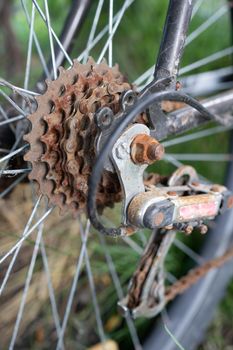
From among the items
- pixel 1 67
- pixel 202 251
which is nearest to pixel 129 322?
pixel 202 251

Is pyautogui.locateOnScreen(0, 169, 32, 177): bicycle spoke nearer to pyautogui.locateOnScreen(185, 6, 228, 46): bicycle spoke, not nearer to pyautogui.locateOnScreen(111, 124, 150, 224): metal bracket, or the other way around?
pyautogui.locateOnScreen(111, 124, 150, 224): metal bracket

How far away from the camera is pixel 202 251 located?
3.72ft

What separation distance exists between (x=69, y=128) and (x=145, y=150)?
10 cm

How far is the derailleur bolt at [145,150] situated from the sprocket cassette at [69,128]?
0.04 m

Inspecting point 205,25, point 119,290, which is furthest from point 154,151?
point 205,25

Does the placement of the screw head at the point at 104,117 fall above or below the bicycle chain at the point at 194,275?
above

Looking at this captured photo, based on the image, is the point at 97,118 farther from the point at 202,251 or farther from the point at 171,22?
the point at 202,251

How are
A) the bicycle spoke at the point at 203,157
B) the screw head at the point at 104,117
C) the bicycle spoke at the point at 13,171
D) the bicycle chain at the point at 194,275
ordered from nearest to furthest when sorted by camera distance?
the screw head at the point at 104,117 → the bicycle spoke at the point at 13,171 → the bicycle chain at the point at 194,275 → the bicycle spoke at the point at 203,157

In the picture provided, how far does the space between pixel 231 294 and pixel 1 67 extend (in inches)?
39.0

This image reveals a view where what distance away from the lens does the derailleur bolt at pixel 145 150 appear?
613 millimetres

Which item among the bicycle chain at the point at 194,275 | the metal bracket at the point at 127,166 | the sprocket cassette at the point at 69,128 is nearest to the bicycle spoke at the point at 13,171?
the sprocket cassette at the point at 69,128

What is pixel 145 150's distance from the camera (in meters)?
0.62

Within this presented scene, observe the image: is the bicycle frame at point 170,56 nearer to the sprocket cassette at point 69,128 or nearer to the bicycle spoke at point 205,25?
the sprocket cassette at point 69,128

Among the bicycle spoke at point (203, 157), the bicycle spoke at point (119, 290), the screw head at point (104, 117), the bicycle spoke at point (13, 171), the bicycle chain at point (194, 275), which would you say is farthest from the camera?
the bicycle spoke at point (203, 157)
